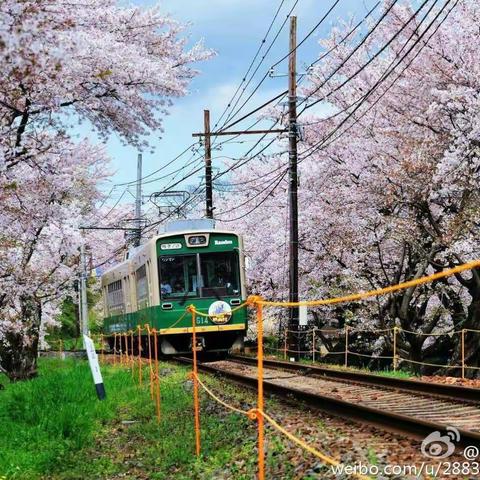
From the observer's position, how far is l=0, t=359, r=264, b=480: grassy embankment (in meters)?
7.00

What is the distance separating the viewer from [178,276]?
17.0m

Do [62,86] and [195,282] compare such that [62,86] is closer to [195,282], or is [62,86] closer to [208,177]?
[195,282]

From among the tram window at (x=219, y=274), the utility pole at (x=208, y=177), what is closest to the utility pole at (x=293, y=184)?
the tram window at (x=219, y=274)

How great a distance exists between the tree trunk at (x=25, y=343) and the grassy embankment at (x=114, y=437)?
7.50m

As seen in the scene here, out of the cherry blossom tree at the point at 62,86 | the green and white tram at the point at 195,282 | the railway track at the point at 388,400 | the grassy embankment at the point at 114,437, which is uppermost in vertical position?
the cherry blossom tree at the point at 62,86

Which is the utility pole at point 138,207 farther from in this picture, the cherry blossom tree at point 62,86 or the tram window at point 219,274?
the cherry blossom tree at point 62,86

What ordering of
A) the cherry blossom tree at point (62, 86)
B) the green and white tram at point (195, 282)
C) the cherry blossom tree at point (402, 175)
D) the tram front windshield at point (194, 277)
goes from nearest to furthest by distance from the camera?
the cherry blossom tree at point (62, 86)
the cherry blossom tree at point (402, 175)
the green and white tram at point (195, 282)
the tram front windshield at point (194, 277)

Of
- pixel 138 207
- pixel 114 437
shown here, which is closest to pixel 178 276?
pixel 114 437

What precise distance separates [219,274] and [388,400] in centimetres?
888

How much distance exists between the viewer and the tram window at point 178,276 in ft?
55.6

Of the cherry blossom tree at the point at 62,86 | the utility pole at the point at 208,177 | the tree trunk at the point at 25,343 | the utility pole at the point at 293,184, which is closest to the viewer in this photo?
the cherry blossom tree at the point at 62,86

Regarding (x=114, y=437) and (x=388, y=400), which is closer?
(x=388, y=400)

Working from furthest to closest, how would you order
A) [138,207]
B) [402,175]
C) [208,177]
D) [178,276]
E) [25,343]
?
[138,207] → [208,177] → [25,343] → [178,276] → [402,175]

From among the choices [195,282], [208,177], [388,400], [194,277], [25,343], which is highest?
[208,177]
